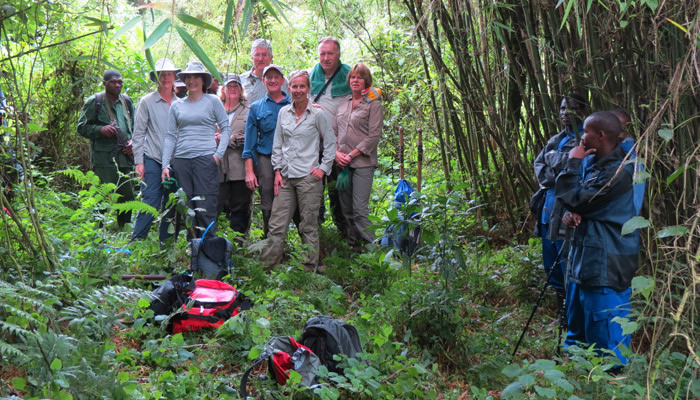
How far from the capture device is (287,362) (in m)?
3.11

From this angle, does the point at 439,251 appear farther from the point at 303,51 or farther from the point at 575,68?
the point at 303,51

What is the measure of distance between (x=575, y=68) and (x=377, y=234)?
279 centimetres

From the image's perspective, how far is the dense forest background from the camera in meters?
2.53

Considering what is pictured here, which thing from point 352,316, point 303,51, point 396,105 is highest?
point 303,51

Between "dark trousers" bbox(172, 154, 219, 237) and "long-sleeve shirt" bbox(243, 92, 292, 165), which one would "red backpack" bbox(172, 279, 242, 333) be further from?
"long-sleeve shirt" bbox(243, 92, 292, 165)

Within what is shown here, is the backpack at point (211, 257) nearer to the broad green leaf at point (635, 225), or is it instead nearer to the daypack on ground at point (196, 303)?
the daypack on ground at point (196, 303)

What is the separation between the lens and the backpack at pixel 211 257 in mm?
4574

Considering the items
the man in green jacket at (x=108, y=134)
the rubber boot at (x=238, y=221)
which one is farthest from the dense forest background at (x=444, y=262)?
the man in green jacket at (x=108, y=134)

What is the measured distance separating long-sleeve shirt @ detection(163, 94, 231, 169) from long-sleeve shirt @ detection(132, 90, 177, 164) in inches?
9.6

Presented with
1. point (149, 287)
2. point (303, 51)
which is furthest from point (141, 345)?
point (303, 51)

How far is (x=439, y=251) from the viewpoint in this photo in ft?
13.4

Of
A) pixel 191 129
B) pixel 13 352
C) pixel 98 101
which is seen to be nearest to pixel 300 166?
pixel 191 129

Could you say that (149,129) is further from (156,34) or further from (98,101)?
(156,34)

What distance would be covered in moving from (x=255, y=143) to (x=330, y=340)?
2849mm
